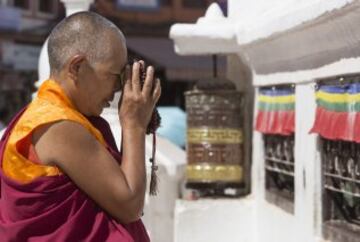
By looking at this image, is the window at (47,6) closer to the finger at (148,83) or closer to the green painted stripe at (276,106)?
the green painted stripe at (276,106)

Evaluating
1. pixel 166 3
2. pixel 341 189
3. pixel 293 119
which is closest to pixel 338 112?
pixel 341 189

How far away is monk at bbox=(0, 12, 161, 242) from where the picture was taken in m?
2.29

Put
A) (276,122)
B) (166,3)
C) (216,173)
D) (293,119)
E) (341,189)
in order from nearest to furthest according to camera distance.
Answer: (341,189) → (293,119) → (276,122) → (216,173) → (166,3)

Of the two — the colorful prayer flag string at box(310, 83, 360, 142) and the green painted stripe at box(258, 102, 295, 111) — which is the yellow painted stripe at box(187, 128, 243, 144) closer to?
the green painted stripe at box(258, 102, 295, 111)

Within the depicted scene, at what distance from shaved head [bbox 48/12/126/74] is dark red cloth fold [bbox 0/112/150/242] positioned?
381 millimetres

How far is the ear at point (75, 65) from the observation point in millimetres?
2381

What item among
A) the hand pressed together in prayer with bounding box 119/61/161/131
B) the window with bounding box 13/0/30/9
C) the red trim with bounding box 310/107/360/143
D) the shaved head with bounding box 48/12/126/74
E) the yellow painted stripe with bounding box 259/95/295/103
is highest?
the window with bounding box 13/0/30/9

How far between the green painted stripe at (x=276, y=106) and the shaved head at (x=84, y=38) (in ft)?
11.9

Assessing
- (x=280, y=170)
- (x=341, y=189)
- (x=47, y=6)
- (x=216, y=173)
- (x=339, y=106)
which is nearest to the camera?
(x=339, y=106)

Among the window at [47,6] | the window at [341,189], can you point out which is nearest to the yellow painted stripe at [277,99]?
the window at [341,189]

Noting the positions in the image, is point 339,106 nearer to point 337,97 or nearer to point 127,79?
point 337,97

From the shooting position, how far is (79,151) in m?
2.29

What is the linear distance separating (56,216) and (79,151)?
203 millimetres

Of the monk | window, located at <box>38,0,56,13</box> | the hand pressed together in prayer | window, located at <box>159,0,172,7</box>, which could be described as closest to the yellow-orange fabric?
the monk
